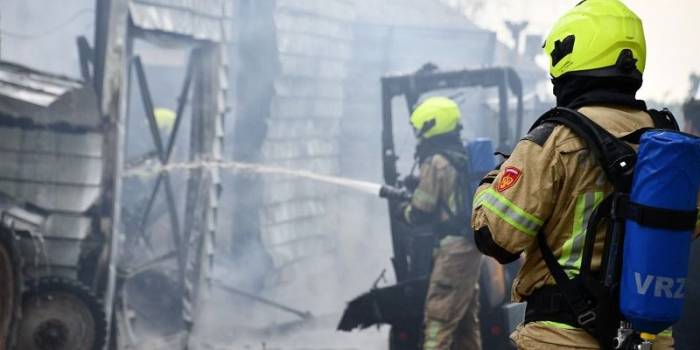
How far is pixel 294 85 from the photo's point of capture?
1103 cm

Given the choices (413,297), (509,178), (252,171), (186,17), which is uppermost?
(186,17)

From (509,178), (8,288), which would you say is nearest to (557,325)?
(509,178)

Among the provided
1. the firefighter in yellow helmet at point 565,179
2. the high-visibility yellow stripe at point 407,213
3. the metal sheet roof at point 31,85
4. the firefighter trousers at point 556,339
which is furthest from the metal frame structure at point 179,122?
the firefighter trousers at point 556,339

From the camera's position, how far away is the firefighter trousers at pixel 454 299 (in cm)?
581

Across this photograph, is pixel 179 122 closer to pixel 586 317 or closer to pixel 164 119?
pixel 164 119

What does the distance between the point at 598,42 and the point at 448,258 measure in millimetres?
3434

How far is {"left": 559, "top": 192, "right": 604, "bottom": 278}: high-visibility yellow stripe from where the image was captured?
8.44 feet

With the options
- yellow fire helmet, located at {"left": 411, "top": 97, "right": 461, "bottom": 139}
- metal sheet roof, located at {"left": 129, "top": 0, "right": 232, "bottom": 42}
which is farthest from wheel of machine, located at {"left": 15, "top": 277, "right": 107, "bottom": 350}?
yellow fire helmet, located at {"left": 411, "top": 97, "right": 461, "bottom": 139}

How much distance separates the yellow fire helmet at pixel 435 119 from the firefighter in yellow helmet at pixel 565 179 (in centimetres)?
336

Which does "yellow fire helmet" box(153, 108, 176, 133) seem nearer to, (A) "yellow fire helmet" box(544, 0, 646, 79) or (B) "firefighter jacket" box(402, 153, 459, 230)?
(B) "firefighter jacket" box(402, 153, 459, 230)

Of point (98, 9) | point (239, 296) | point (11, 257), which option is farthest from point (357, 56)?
point (11, 257)

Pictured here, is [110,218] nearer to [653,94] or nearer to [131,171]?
[131,171]

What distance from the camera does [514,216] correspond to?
2570 millimetres

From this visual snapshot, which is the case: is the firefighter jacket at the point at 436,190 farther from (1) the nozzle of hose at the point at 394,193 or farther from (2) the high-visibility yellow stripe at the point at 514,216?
(2) the high-visibility yellow stripe at the point at 514,216
